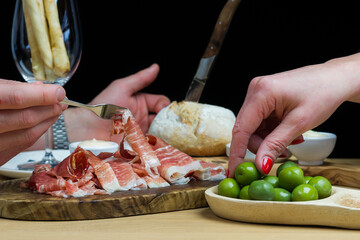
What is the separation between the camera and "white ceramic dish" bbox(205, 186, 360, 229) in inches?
47.4

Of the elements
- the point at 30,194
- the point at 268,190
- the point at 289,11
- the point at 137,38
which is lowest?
the point at 30,194

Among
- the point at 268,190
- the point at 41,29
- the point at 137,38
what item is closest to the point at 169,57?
the point at 137,38

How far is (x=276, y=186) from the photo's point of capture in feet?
4.34

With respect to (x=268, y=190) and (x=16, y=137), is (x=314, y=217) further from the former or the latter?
(x=16, y=137)

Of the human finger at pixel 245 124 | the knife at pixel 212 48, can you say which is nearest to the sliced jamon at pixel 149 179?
the human finger at pixel 245 124

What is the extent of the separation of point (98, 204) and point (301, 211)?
1.83 feet

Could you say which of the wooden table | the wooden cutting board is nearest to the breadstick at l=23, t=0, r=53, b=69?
the wooden cutting board

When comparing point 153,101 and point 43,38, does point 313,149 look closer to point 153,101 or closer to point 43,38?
point 43,38

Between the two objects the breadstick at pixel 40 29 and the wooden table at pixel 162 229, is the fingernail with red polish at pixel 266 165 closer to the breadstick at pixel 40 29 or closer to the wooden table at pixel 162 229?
the wooden table at pixel 162 229

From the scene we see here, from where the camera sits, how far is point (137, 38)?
3172mm

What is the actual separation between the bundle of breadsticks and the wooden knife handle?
918mm

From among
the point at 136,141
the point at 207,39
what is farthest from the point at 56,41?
the point at 207,39

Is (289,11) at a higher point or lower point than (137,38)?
higher

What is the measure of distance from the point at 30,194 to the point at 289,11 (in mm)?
2036
